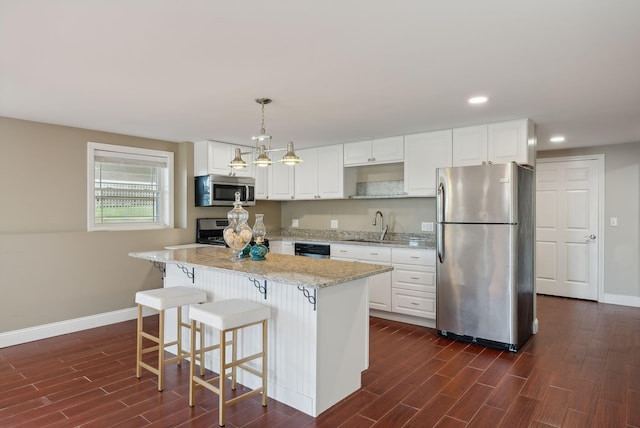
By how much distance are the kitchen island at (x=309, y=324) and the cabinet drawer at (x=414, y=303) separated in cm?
162

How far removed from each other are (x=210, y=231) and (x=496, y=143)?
12.2ft

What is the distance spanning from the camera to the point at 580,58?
2.31m

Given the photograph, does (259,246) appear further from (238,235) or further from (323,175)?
(323,175)

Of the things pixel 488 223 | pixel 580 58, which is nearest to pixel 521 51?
pixel 580 58

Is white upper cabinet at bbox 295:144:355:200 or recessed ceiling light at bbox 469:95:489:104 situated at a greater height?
recessed ceiling light at bbox 469:95:489:104

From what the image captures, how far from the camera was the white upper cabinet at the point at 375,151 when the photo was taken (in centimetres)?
466

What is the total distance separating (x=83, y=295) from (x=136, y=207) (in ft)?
3.95

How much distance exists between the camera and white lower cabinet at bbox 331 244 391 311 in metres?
4.51

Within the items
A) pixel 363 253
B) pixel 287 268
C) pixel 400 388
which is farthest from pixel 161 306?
pixel 363 253

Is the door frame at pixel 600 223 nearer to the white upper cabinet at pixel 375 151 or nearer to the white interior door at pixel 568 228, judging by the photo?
the white interior door at pixel 568 228

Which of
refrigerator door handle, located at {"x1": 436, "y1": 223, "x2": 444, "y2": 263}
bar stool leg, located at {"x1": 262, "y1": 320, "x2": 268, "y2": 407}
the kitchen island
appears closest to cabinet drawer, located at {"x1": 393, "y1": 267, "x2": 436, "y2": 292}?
refrigerator door handle, located at {"x1": 436, "y1": 223, "x2": 444, "y2": 263}

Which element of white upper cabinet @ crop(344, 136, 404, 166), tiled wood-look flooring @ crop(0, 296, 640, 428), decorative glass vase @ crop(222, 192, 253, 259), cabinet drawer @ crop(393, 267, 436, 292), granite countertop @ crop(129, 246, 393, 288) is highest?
white upper cabinet @ crop(344, 136, 404, 166)

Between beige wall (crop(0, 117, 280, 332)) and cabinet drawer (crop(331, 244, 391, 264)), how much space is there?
7.47 feet

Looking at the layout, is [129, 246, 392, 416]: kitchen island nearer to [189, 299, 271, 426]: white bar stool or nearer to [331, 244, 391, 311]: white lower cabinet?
[189, 299, 271, 426]: white bar stool
